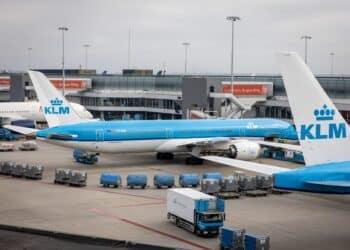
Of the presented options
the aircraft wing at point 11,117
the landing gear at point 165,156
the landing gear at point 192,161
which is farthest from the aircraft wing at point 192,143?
the aircraft wing at point 11,117

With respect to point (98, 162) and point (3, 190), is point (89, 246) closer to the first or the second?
point (3, 190)

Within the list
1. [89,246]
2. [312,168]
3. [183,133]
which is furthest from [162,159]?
[312,168]

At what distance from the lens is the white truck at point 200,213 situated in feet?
81.9

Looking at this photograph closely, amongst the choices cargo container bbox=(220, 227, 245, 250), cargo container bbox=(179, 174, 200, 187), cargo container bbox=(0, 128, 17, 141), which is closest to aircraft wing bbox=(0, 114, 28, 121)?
cargo container bbox=(0, 128, 17, 141)

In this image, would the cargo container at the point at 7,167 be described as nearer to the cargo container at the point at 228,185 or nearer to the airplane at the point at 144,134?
the airplane at the point at 144,134

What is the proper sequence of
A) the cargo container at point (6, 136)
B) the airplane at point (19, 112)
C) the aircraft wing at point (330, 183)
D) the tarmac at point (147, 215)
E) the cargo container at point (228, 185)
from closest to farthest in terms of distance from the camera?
the aircraft wing at point (330, 183) → the tarmac at point (147, 215) → the cargo container at point (228, 185) → the cargo container at point (6, 136) → the airplane at point (19, 112)

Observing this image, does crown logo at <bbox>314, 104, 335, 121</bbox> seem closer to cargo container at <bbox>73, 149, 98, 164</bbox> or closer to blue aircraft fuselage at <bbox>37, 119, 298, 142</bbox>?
blue aircraft fuselage at <bbox>37, 119, 298, 142</bbox>

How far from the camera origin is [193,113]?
6725 cm

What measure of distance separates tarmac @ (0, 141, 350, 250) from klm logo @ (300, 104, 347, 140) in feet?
7.67

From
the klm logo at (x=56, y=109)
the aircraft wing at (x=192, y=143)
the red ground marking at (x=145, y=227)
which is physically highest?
the klm logo at (x=56, y=109)

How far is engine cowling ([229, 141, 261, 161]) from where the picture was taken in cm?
4400

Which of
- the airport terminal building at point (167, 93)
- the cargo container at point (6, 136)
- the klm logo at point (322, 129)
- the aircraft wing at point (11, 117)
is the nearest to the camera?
the klm logo at point (322, 129)

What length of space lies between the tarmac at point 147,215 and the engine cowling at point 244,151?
26.9 ft

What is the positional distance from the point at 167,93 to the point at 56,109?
4293 cm
